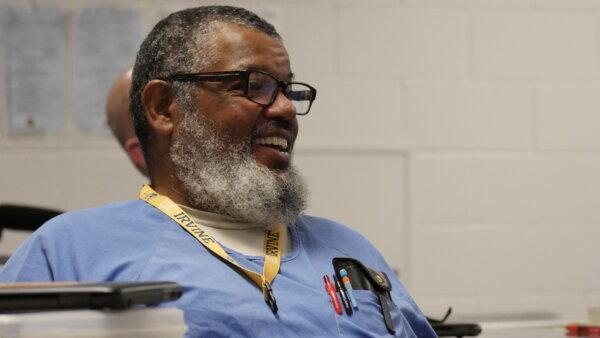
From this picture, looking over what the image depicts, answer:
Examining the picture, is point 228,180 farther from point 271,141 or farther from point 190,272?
point 190,272

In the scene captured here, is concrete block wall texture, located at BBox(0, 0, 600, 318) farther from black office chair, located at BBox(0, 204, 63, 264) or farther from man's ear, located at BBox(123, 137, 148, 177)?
black office chair, located at BBox(0, 204, 63, 264)

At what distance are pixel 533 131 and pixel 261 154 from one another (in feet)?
5.82

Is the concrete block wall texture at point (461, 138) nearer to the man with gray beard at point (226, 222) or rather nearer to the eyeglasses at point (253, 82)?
the man with gray beard at point (226, 222)

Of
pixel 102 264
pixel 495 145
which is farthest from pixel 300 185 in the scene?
pixel 495 145

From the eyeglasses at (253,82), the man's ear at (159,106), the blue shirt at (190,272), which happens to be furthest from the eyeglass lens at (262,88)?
the blue shirt at (190,272)

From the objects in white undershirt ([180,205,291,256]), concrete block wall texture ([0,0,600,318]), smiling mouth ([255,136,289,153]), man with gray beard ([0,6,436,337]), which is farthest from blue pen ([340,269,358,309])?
concrete block wall texture ([0,0,600,318])

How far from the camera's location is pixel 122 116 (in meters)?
2.83

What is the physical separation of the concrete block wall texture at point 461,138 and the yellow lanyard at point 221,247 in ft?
4.68

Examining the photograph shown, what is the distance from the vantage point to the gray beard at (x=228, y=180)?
1.62 meters

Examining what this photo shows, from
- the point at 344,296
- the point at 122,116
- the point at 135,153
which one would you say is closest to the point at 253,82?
the point at 344,296

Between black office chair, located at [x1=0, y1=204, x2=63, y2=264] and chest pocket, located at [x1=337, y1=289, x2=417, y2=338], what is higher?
black office chair, located at [x1=0, y1=204, x2=63, y2=264]

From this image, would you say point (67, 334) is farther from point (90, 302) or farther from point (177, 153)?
point (177, 153)

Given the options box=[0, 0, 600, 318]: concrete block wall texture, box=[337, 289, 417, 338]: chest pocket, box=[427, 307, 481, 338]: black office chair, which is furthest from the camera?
box=[0, 0, 600, 318]: concrete block wall texture

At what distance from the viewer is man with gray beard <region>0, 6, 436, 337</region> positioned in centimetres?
142
